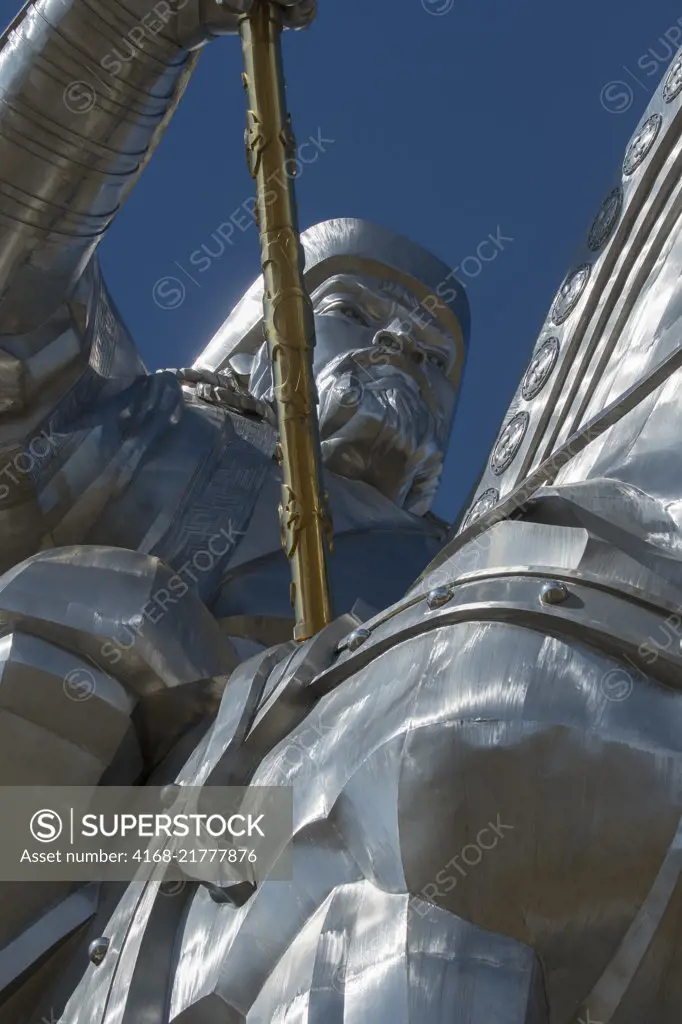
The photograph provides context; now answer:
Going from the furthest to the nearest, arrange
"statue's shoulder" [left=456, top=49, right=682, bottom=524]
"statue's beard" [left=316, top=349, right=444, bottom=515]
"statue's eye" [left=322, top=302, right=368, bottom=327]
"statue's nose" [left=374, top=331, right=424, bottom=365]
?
"statue's eye" [left=322, top=302, right=368, bottom=327], "statue's nose" [left=374, top=331, right=424, bottom=365], "statue's beard" [left=316, top=349, right=444, bottom=515], "statue's shoulder" [left=456, top=49, right=682, bottom=524]

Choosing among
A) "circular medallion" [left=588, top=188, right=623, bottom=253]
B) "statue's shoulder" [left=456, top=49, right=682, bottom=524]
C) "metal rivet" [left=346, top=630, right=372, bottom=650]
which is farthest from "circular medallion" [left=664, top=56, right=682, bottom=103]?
"metal rivet" [left=346, top=630, right=372, bottom=650]

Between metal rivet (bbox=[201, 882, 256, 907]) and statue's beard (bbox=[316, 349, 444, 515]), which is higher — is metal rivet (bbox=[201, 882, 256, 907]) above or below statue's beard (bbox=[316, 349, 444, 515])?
below

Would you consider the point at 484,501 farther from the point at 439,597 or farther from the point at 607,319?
the point at 439,597

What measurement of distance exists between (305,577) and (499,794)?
3.25 ft

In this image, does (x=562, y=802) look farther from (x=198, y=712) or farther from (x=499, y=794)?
(x=198, y=712)

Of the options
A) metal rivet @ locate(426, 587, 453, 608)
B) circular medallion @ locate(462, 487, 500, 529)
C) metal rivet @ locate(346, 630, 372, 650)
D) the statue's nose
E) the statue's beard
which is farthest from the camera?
the statue's nose

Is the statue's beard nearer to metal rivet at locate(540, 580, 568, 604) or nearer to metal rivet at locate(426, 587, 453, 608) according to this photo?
metal rivet at locate(426, 587, 453, 608)

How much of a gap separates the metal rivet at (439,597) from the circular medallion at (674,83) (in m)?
1.08

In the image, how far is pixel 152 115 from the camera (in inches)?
134

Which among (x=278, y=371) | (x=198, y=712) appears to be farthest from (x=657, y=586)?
(x=278, y=371)

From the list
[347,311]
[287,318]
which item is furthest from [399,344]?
[287,318]

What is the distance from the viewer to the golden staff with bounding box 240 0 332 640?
2.71 meters

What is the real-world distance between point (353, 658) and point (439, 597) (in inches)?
5.9

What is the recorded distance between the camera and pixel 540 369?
269 cm
